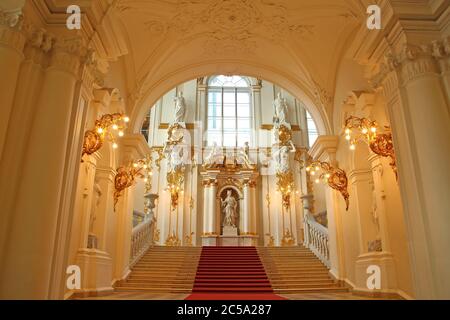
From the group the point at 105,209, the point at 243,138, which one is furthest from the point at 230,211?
the point at 105,209

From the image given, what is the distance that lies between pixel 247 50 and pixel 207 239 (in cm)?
1114

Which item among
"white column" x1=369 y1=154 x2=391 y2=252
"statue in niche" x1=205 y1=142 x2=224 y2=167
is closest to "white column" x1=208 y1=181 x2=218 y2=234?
"statue in niche" x1=205 y1=142 x2=224 y2=167

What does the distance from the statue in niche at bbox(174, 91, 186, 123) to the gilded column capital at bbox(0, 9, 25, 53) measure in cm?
1580

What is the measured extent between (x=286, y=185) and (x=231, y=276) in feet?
31.1

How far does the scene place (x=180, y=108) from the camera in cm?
2072

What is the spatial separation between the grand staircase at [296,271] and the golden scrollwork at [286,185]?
220 inches

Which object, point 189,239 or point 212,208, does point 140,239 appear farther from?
point 212,208

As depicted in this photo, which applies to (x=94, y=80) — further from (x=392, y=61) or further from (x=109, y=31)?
(x=392, y=61)

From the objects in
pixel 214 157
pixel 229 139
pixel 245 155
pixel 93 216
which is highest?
pixel 229 139

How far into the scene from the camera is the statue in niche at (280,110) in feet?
68.8

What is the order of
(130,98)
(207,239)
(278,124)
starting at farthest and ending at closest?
1. (278,124)
2. (207,239)
3. (130,98)

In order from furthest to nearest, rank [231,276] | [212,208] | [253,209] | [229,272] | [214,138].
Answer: [214,138] < [253,209] < [212,208] < [229,272] < [231,276]
